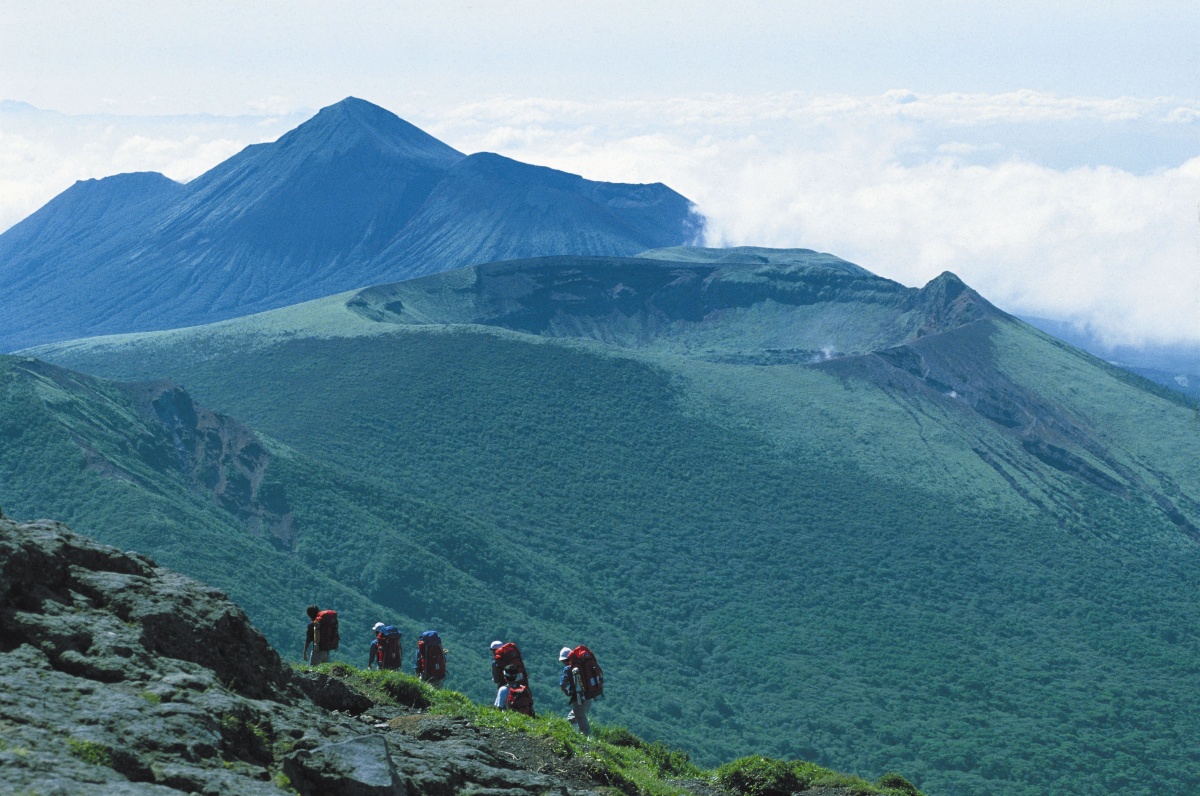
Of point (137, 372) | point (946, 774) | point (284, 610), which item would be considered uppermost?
point (137, 372)

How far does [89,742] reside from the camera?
12078 mm

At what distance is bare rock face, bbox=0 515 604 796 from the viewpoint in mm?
12078

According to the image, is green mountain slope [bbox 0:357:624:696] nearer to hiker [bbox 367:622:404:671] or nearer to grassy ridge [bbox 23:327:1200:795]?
grassy ridge [bbox 23:327:1200:795]

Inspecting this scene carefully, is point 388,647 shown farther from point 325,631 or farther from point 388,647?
point 325,631

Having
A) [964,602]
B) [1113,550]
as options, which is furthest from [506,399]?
[1113,550]

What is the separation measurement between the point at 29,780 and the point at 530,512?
11370 centimetres

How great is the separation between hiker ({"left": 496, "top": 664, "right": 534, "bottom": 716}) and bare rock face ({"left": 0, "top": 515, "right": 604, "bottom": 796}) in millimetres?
5055

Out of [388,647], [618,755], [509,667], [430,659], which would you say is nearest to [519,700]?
[509,667]

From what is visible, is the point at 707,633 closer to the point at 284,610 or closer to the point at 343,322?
the point at 284,610

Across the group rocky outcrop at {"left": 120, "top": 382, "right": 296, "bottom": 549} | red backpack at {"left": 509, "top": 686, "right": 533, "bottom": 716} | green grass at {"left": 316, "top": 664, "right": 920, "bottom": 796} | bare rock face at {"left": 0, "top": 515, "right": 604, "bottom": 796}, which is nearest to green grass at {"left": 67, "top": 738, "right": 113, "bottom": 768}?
bare rock face at {"left": 0, "top": 515, "right": 604, "bottom": 796}

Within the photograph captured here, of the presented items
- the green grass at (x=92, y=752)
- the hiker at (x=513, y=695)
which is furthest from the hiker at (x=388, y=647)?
the green grass at (x=92, y=752)

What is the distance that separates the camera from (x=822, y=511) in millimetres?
129375

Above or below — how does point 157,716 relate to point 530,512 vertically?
above

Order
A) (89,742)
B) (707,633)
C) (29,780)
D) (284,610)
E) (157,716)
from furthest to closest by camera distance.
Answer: (707,633)
(284,610)
(157,716)
(89,742)
(29,780)
